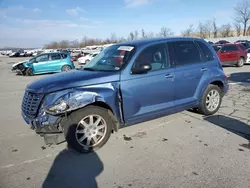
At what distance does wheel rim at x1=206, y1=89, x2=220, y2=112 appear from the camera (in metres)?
5.29

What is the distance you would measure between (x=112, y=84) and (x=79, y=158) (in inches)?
52.4

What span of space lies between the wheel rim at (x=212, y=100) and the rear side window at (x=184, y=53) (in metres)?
0.90

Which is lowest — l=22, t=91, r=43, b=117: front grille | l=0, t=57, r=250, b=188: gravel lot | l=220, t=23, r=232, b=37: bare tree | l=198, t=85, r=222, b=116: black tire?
l=0, t=57, r=250, b=188: gravel lot

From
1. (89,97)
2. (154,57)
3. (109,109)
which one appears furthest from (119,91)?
(154,57)

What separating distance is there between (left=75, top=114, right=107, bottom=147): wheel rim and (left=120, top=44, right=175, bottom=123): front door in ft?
1.57

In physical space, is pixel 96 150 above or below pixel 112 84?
below

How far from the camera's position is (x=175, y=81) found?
452 cm

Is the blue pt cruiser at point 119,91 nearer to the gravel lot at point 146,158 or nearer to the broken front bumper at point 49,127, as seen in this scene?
the broken front bumper at point 49,127

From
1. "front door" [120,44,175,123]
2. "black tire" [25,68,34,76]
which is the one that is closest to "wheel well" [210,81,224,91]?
"front door" [120,44,175,123]

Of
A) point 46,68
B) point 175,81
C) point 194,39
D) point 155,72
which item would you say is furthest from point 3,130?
point 46,68

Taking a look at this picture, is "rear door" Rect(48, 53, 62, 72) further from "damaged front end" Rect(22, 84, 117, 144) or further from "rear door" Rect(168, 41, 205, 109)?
"damaged front end" Rect(22, 84, 117, 144)

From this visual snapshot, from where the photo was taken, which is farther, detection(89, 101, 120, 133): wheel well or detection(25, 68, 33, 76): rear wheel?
detection(25, 68, 33, 76): rear wheel

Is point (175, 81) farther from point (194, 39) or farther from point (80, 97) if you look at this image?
point (80, 97)

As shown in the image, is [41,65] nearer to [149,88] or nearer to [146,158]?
[149,88]
